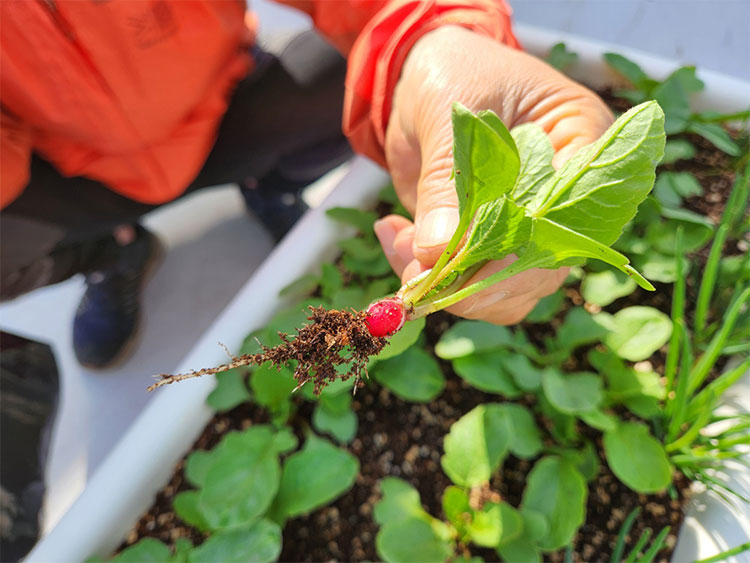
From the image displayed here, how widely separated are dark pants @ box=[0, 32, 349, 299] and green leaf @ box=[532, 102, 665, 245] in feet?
1.84

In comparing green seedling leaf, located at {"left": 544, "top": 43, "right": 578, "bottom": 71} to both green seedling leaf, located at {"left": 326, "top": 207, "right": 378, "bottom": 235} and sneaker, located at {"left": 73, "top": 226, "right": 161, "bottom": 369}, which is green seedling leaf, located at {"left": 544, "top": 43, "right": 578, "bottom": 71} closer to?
green seedling leaf, located at {"left": 326, "top": 207, "right": 378, "bottom": 235}

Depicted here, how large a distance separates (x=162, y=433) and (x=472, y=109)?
0.46 metres

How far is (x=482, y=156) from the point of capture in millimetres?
288

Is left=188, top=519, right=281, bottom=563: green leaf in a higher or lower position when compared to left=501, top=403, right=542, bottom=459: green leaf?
higher

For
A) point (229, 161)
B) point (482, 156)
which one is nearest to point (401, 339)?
point (482, 156)

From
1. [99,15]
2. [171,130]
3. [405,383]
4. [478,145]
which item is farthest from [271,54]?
[478,145]

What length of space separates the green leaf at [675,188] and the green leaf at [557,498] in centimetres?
37

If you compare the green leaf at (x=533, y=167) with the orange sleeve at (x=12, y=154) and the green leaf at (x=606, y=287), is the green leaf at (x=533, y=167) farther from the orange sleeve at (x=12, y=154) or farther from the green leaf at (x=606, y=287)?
the orange sleeve at (x=12, y=154)

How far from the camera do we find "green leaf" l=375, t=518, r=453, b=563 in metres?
0.52

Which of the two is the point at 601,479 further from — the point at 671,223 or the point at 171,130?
the point at 171,130

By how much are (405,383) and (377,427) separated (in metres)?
0.10

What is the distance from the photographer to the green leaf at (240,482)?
53 centimetres

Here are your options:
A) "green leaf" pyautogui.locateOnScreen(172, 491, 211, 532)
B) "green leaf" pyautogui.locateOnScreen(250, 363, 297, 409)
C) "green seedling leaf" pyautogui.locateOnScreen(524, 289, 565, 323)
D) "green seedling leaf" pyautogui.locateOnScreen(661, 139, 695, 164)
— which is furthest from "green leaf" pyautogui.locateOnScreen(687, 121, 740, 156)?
"green leaf" pyautogui.locateOnScreen(172, 491, 211, 532)

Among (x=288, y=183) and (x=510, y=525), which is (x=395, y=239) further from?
(x=288, y=183)
